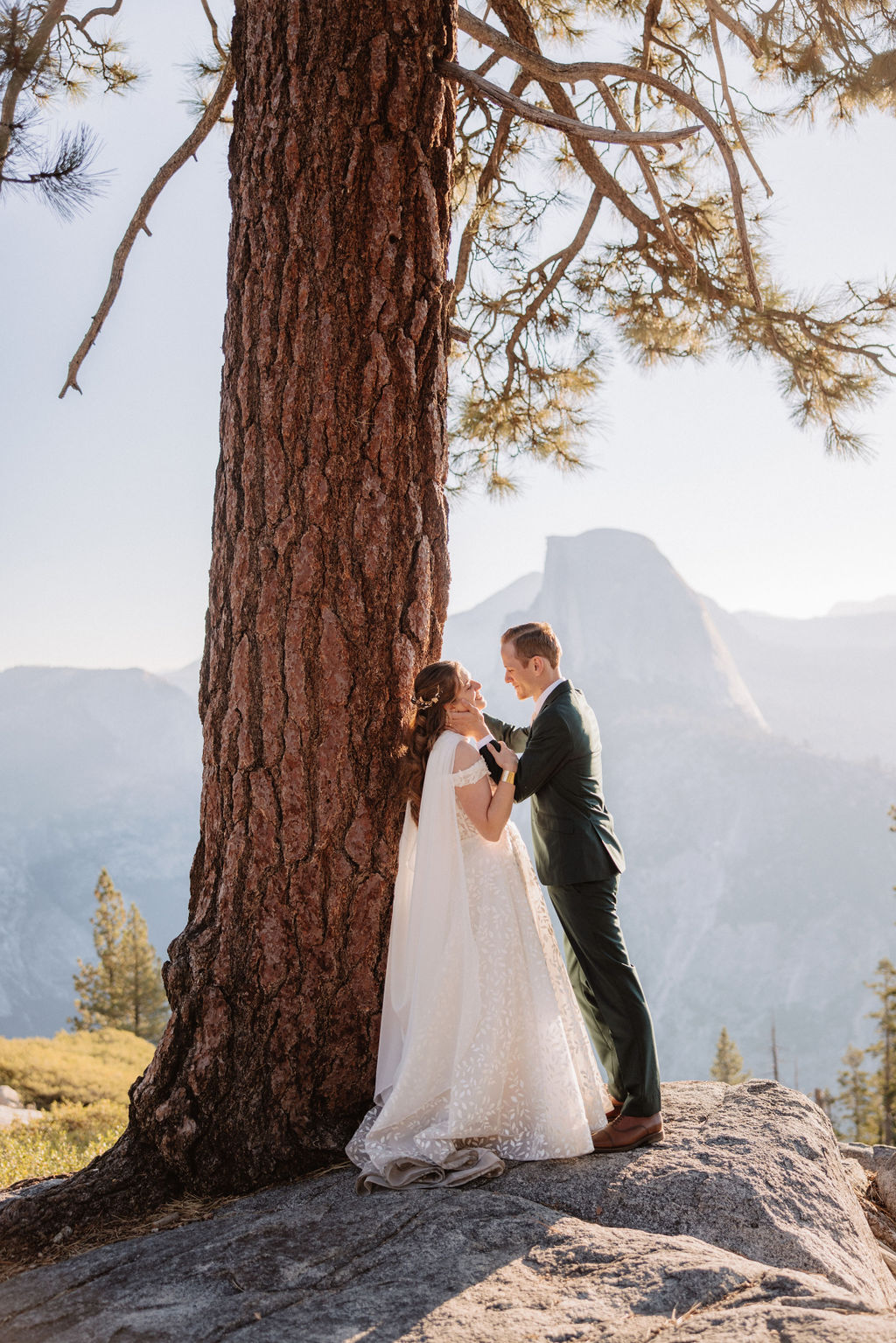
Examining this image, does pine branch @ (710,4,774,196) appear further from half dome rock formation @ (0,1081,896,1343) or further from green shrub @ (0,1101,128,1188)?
green shrub @ (0,1101,128,1188)

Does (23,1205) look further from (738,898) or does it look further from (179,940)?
(738,898)

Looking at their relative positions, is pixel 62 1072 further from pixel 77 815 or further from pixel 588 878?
pixel 77 815

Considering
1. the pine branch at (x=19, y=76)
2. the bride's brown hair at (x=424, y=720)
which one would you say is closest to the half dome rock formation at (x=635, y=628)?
the bride's brown hair at (x=424, y=720)

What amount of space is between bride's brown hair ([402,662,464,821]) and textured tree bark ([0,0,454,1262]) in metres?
0.05

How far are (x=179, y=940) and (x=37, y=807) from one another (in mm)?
104524

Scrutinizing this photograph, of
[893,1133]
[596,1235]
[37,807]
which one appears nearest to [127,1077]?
[596,1235]

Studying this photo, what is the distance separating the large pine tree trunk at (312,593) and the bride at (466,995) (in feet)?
0.30

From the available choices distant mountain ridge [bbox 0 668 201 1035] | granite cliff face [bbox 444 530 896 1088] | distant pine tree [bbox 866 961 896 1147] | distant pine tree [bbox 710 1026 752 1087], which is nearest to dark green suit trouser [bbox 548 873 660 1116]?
distant pine tree [bbox 866 961 896 1147]

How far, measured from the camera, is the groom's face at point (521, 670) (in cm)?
304

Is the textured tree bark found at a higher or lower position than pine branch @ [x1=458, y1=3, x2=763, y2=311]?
lower

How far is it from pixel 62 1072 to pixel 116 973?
349 inches

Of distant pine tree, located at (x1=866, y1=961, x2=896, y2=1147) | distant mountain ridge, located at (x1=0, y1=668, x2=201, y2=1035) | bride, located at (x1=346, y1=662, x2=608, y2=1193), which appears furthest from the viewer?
distant mountain ridge, located at (x1=0, y1=668, x2=201, y2=1035)

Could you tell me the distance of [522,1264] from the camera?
6.25 ft

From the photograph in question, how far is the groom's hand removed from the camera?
2852mm
